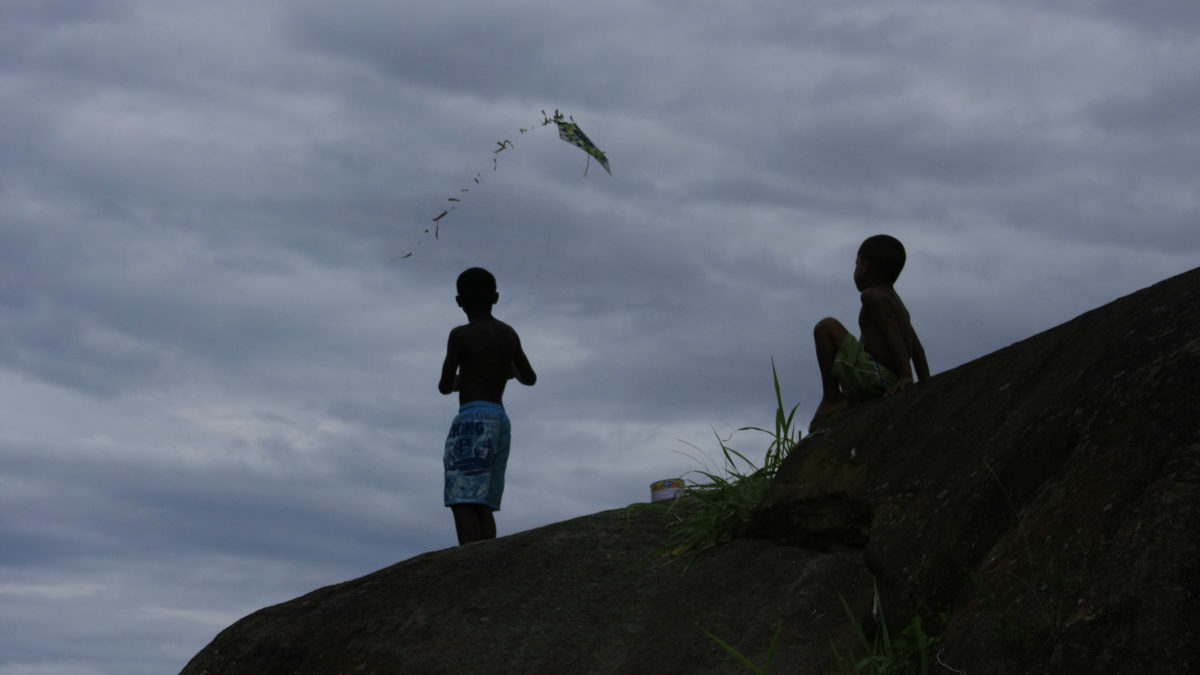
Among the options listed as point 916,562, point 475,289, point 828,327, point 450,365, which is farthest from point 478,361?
point 916,562

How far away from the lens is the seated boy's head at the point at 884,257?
580 cm

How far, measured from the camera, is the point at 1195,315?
3.32 meters

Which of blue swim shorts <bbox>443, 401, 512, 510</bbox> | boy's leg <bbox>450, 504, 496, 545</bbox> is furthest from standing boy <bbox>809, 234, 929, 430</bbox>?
boy's leg <bbox>450, 504, 496, 545</bbox>

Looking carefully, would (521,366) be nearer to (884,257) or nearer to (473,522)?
(473,522)

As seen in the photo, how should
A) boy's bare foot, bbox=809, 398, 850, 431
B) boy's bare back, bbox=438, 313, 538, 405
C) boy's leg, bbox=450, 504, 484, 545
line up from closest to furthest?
1. boy's bare foot, bbox=809, 398, 850, 431
2. boy's leg, bbox=450, 504, 484, 545
3. boy's bare back, bbox=438, 313, 538, 405

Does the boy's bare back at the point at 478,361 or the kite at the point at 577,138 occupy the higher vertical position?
the kite at the point at 577,138

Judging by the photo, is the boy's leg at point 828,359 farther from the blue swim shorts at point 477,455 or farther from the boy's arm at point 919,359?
the blue swim shorts at point 477,455

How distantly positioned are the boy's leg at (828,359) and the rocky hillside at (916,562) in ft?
1.31

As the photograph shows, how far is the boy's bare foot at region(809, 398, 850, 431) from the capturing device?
5.39m

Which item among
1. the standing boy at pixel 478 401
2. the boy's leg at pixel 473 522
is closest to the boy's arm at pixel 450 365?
the standing boy at pixel 478 401

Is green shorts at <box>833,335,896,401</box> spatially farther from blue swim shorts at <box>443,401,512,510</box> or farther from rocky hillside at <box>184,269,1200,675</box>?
blue swim shorts at <box>443,401,512,510</box>

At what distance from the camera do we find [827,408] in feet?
18.2

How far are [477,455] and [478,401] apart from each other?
0.39 metres

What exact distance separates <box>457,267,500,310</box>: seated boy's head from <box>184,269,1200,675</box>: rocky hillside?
2.07 meters
